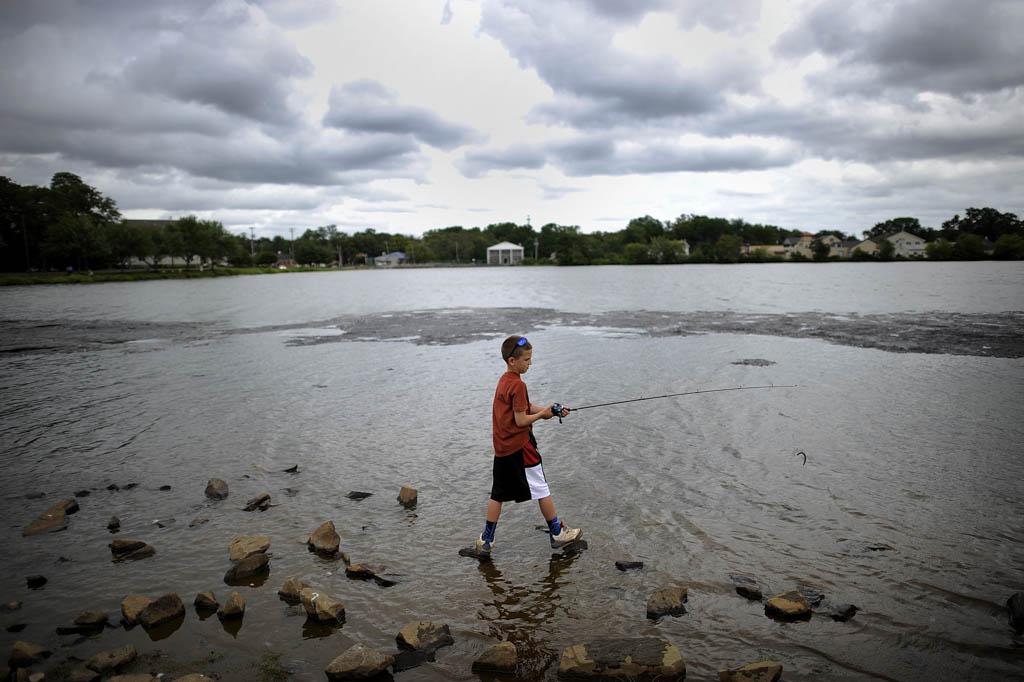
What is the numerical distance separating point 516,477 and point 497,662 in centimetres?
201

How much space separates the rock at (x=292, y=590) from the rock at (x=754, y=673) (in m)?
3.72

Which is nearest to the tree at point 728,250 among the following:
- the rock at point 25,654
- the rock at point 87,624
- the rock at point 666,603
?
the rock at point 666,603

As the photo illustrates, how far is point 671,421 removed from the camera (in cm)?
1179

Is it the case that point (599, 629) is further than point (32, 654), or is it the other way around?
point (599, 629)

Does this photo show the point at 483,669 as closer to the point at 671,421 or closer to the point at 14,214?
the point at 671,421

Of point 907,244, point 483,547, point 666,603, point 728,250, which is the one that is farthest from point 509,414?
point 907,244

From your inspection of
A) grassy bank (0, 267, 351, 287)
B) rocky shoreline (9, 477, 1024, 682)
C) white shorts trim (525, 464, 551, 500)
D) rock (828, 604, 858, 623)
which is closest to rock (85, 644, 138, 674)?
rocky shoreline (9, 477, 1024, 682)

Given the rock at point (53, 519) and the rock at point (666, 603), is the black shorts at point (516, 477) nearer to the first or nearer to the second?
the rock at point (666, 603)

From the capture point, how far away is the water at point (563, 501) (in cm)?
497

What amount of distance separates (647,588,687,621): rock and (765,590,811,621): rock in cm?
74

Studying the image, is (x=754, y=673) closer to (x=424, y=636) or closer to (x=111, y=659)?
(x=424, y=636)

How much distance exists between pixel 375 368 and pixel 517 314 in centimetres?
1815

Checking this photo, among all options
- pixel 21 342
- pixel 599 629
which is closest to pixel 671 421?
pixel 599 629

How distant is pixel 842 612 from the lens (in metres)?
5.16
